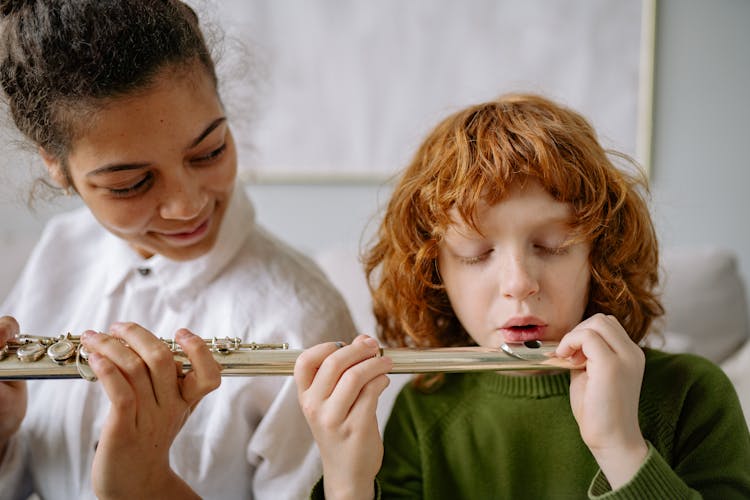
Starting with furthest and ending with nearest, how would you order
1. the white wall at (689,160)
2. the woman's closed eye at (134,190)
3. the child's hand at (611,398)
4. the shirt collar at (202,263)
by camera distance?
the white wall at (689,160) < the shirt collar at (202,263) < the woman's closed eye at (134,190) < the child's hand at (611,398)

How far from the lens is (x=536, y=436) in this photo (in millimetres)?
1016

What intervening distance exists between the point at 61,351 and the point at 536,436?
66cm

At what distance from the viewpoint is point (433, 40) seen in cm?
229

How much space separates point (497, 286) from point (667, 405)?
30 centimetres

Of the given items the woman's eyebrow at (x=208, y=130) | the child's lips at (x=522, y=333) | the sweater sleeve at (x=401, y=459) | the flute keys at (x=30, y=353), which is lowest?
the sweater sleeve at (x=401, y=459)

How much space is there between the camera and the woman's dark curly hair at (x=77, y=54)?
0.93m

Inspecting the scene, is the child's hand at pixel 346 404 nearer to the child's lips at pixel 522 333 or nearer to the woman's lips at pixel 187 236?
the child's lips at pixel 522 333

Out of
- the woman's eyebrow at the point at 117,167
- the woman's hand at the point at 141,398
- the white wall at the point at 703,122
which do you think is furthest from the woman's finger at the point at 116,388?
the white wall at the point at 703,122

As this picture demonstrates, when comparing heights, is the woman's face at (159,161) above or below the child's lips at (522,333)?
above

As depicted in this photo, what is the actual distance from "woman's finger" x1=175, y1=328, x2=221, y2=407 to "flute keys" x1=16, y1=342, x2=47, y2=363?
185 millimetres

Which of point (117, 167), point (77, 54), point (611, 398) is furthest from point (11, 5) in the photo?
point (611, 398)

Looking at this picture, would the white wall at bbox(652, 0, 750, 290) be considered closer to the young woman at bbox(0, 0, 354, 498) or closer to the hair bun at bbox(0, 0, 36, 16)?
the young woman at bbox(0, 0, 354, 498)

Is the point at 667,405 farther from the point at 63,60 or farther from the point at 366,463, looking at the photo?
the point at 63,60

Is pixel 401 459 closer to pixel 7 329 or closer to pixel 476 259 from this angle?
pixel 476 259
